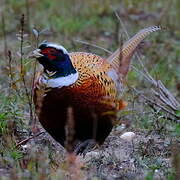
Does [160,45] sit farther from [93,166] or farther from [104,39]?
[93,166]

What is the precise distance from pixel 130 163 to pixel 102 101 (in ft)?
1.64

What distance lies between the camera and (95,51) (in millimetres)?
8391

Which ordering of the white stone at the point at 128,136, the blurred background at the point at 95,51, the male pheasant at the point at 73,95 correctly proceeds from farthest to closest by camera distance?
the white stone at the point at 128,136 → the blurred background at the point at 95,51 → the male pheasant at the point at 73,95

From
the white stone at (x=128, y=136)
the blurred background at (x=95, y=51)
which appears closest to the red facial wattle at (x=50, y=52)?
the blurred background at (x=95, y=51)

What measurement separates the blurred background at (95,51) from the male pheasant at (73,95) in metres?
0.22

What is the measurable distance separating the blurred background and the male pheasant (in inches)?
8.6

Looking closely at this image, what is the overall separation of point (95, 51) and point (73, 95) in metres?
3.64

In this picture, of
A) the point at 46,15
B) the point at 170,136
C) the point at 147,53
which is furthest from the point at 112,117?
the point at 46,15

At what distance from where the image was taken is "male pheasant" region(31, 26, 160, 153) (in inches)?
188

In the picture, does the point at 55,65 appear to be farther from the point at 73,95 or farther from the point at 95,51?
the point at 95,51

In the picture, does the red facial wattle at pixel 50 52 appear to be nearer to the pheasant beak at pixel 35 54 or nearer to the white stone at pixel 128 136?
the pheasant beak at pixel 35 54

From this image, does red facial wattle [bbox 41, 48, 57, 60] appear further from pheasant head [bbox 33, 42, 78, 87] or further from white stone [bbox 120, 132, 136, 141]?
white stone [bbox 120, 132, 136, 141]

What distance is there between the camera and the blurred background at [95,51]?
4.92m

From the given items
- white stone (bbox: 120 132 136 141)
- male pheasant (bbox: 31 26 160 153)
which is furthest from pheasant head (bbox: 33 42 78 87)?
white stone (bbox: 120 132 136 141)
